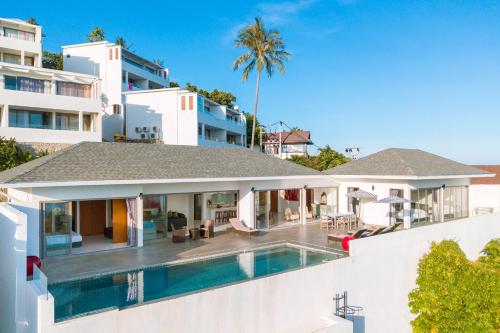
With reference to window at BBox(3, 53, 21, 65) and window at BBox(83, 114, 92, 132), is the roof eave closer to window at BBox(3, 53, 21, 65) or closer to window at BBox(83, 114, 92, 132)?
window at BBox(83, 114, 92, 132)

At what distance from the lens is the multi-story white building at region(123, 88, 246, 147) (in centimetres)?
3878

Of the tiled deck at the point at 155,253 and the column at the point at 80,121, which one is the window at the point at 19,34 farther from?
the tiled deck at the point at 155,253

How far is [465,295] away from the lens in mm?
12617

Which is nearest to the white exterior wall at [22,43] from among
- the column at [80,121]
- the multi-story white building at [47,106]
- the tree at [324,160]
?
the multi-story white building at [47,106]

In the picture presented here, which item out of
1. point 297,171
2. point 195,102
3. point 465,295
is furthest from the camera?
point 195,102

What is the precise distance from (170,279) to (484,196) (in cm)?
2610

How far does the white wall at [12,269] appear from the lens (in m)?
9.35

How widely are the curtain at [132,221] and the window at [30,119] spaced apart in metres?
19.8

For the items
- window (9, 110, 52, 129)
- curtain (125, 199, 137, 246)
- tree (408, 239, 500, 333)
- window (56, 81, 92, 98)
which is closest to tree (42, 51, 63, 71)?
window (56, 81, 92, 98)

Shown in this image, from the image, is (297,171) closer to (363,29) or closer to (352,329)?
(352,329)

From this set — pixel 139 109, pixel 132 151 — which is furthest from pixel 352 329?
pixel 139 109

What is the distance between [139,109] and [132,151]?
903 inches

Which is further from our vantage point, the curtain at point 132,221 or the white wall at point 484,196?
the white wall at point 484,196

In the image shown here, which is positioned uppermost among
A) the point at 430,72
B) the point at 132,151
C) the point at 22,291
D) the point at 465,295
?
the point at 430,72
